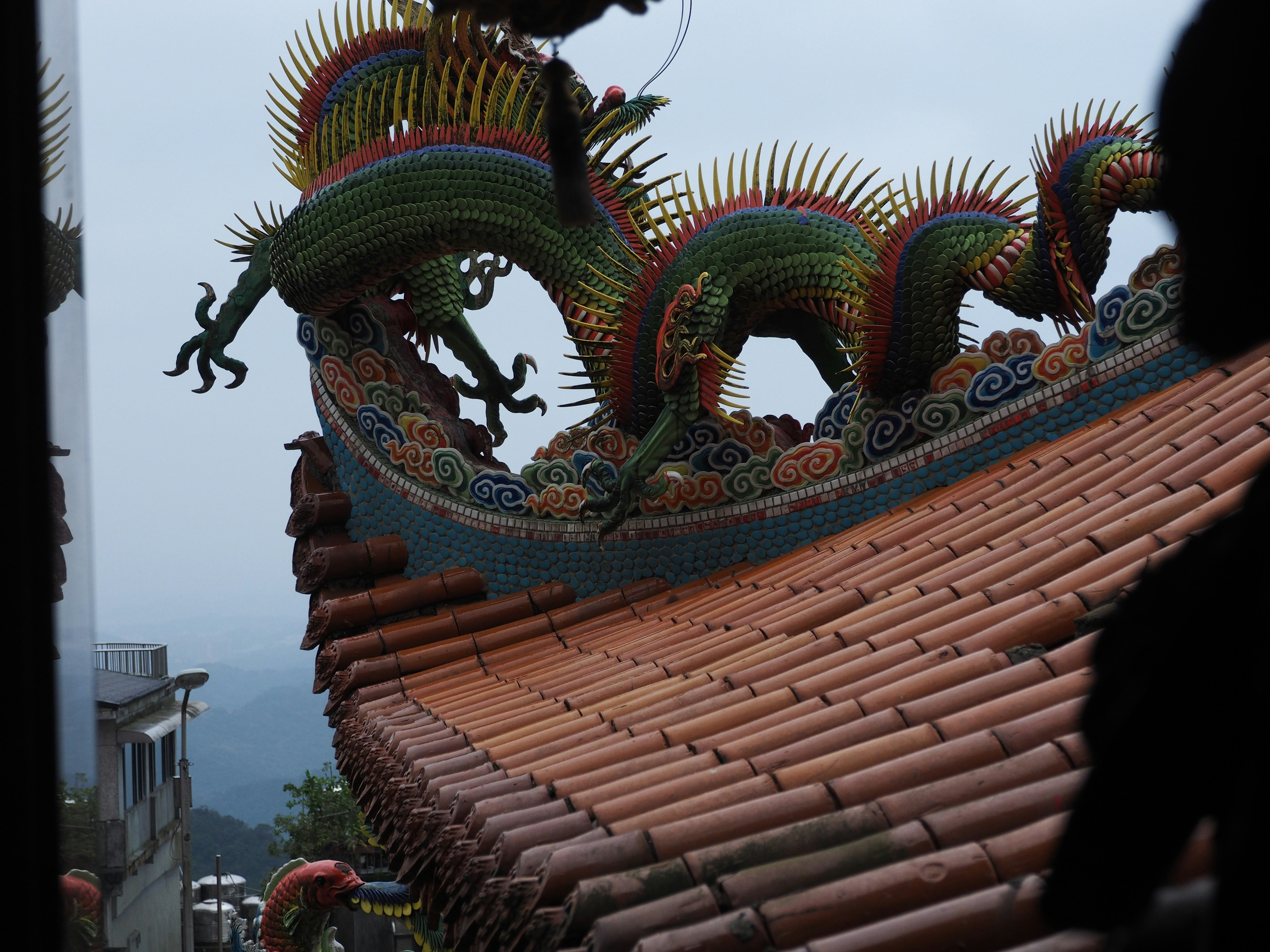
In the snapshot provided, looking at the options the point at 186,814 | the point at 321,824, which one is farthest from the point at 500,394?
the point at 321,824

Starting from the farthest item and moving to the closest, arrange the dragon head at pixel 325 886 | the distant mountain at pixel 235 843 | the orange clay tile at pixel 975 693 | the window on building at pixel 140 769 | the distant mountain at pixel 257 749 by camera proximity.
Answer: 1. the distant mountain at pixel 257 749
2. the distant mountain at pixel 235 843
3. the window on building at pixel 140 769
4. the dragon head at pixel 325 886
5. the orange clay tile at pixel 975 693

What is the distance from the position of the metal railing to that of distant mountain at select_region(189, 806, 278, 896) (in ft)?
59.6

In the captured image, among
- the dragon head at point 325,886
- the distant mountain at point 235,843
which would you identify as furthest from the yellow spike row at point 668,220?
the distant mountain at point 235,843

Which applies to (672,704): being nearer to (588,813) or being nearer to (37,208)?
(588,813)

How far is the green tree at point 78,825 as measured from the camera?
0.99 meters

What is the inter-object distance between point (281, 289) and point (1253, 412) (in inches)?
155

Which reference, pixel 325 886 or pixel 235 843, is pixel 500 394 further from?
pixel 235 843

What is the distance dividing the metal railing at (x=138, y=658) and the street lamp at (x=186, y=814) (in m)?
3.86

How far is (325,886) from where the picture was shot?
28.7ft

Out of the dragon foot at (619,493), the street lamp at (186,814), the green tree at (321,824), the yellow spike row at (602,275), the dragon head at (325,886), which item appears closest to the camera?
the dragon foot at (619,493)

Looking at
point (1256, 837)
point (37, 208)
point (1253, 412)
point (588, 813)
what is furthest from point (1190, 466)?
point (37, 208)

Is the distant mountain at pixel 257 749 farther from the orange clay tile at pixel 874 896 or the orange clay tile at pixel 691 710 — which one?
the orange clay tile at pixel 874 896

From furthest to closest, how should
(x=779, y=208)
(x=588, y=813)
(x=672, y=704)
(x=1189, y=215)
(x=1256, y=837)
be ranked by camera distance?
(x=779, y=208) → (x=672, y=704) → (x=588, y=813) → (x=1189, y=215) → (x=1256, y=837)

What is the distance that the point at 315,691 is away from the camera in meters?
4.53
